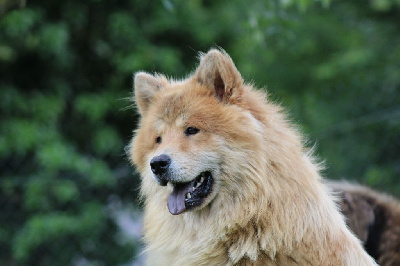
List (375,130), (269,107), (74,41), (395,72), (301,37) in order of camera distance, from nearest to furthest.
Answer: (269,107) → (74,41) → (375,130) → (395,72) → (301,37)

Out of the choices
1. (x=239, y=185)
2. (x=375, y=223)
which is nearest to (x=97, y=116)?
(x=375, y=223)

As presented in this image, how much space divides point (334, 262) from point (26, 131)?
562 centimetres

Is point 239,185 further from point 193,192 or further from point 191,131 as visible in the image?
point 191,131

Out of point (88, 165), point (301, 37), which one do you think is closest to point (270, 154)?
point (88, 165)

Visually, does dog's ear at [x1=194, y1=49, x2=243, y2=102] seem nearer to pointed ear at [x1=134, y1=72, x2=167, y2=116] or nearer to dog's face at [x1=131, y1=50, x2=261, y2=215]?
dog's face at [x1=131, y1=50, x2=261, y2=215]

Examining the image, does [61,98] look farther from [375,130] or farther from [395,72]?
[395,72]

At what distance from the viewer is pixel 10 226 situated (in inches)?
360

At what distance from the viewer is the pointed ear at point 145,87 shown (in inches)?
201

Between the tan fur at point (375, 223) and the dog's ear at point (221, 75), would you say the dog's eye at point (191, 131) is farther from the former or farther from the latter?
the tan fur at point (375, 223)

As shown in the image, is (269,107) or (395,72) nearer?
(269,107)

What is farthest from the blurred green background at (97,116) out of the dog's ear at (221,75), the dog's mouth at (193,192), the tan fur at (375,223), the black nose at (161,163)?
the black nose at (161,163)

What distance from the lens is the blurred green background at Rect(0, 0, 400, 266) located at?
8969 mm

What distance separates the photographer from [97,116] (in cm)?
945

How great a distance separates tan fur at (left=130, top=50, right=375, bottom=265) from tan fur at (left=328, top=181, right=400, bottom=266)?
144 centimetres
